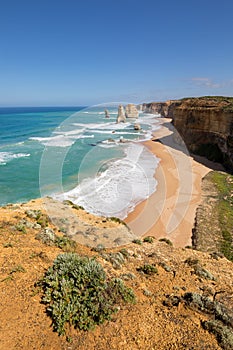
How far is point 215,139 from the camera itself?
97.0 ft

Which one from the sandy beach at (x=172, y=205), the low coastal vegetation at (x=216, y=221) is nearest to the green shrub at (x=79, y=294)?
the low coastal vegetation at (x=216, y=221)

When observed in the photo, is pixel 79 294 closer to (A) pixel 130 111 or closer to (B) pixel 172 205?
(B) pixel 172 205

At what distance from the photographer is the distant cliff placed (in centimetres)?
2667

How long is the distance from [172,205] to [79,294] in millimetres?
13408

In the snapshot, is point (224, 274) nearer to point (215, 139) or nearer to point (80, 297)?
point (80, 297)

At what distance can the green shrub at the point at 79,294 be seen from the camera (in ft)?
14.4

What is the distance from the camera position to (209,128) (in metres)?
30.9

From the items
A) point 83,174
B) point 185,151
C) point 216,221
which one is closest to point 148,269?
point 216,221

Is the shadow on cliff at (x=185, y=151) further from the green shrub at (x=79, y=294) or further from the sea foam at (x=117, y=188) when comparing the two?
the green shrub at (x=79, y=294)

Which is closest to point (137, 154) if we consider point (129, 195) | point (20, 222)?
point (129, 195)

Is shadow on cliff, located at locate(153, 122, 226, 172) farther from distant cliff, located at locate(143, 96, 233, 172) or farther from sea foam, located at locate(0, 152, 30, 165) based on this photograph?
sea foam, located at locate(0, 152, 30, 165)

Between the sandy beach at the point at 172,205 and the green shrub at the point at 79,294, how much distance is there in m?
7.94

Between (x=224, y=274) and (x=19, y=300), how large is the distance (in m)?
6.63

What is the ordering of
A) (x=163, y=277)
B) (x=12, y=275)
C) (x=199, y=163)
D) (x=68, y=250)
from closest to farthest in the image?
(x=12, y=275) → (x=163, y=277) → (x=68, y=250) → (x=199, y=163)
